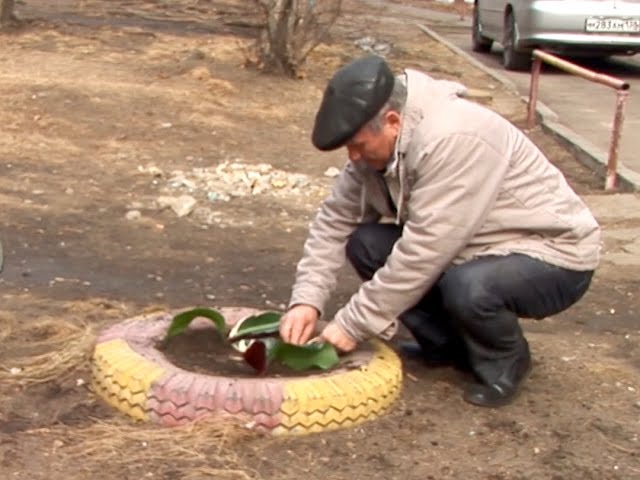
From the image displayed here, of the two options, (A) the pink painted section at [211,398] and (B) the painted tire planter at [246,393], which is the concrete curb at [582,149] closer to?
(B) the painted tire planter at [246,393]

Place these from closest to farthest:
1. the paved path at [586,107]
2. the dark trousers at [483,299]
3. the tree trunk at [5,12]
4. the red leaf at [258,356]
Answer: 1. the dark trousers at [483,299]
2. the red leaf at [258,356]
3. the paved path at [586,107]
4. the tree trunk at [5,12]

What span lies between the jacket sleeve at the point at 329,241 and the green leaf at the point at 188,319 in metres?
0.25

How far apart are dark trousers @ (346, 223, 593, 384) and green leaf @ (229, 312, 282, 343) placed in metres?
0.37

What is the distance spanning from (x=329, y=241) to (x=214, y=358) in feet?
1.82

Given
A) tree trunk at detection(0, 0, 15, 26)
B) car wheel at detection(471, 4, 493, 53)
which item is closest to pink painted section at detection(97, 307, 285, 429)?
tree trunk at detection(0, 0, 15, 26)

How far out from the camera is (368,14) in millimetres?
22234

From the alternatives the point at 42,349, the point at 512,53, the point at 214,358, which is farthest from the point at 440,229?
the point at 512,53

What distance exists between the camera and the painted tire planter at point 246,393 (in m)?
3.63

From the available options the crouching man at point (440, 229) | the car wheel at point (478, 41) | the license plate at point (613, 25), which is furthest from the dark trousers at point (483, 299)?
the car wheel at point (478, 41)

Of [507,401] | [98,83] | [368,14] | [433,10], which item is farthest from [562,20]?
[433,10]

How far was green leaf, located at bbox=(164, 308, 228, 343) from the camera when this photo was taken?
408 centimetres

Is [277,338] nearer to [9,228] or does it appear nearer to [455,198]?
[455,198]

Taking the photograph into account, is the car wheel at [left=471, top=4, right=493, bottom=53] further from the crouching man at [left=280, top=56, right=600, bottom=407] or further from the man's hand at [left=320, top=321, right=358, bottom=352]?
the man's hand at [left=320, top=321, right=358, bottom=352]

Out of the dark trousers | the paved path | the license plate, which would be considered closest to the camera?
the dark trousers
